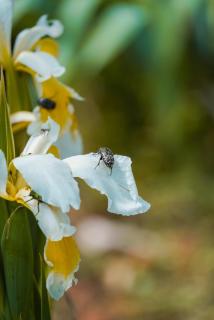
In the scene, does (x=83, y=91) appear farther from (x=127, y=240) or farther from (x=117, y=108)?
(x=127, y=240)

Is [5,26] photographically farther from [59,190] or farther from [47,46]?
[59,190]

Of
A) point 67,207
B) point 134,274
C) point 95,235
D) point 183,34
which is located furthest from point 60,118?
point 183,34

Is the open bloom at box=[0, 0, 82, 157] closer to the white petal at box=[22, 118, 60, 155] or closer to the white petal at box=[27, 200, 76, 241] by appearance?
the white petal at box=[22, 118, 60, 155]

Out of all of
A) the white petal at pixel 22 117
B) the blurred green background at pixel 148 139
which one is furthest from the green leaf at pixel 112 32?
the white petal at pixel 22 117

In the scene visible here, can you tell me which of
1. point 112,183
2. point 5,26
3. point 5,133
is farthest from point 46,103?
point 112,183

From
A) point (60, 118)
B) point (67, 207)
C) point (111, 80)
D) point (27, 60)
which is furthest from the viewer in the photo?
point (111, 80)
